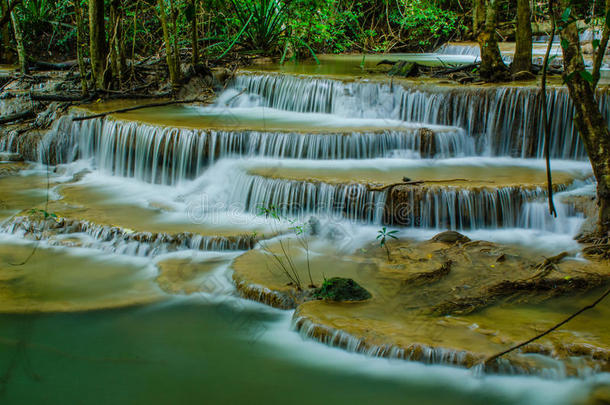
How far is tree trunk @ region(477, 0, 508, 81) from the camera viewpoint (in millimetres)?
9754

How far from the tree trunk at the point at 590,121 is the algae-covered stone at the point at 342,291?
8.78 ft

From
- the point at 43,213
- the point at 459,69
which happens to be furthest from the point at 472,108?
the point at 43,213

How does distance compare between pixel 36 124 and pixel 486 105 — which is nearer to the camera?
pixel 486 105

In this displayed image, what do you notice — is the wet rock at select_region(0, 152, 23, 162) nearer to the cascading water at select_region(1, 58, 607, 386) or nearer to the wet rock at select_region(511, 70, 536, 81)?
the cascading water at select_region(1, 58, 607, 386)

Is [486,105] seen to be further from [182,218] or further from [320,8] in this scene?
[320,8]

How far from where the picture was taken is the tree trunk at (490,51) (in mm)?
9754

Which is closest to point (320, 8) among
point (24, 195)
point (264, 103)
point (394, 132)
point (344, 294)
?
point (264, 103)

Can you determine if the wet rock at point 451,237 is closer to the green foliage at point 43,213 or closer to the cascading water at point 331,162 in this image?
the cascading water at point 331,162

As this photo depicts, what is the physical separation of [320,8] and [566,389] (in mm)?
13399

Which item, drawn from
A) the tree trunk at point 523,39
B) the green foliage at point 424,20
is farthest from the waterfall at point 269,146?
the green foliage at point 424,20

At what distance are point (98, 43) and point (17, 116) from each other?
1.98 meters

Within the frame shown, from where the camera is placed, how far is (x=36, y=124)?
35.4 ft

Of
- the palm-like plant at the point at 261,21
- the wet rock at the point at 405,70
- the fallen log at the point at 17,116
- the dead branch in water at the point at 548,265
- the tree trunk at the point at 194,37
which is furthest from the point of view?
the palm-like plant at the point at 261,21

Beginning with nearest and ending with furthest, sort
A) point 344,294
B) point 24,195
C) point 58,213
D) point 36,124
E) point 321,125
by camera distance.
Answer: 1. point 344,294
2. point 58,213
3. point 24,195
4. point 321,125
5. point 36,124
